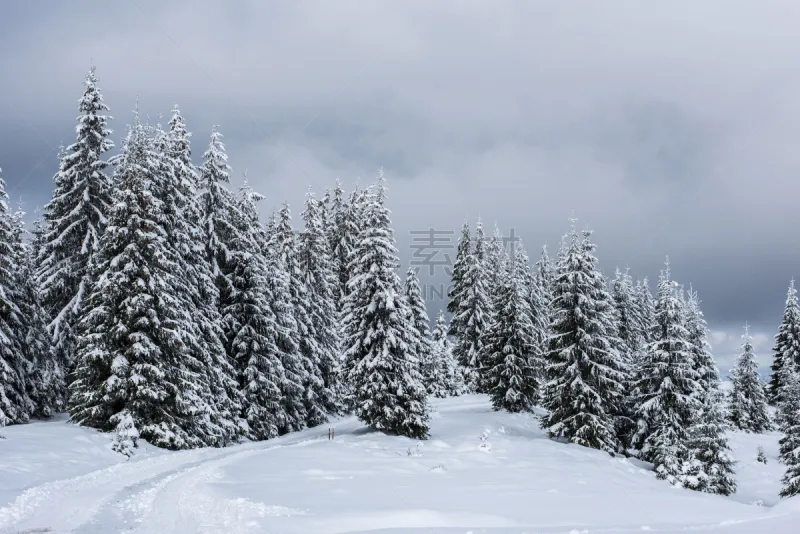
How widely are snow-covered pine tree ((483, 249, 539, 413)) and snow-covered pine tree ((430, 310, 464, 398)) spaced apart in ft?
50.3

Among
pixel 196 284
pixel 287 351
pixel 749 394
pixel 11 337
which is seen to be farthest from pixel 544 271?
pixel 11 337

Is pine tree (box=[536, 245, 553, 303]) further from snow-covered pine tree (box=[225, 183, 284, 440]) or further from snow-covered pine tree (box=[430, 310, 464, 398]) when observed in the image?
snow-covered pine tree (box=[225, 183, 284, 440])

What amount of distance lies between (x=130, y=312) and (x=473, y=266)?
35.0 metres

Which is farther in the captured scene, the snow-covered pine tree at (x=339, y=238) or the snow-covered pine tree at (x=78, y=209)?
the snow-covered pine tree at (x=339, y=238)

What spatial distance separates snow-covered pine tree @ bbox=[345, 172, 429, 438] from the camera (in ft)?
93.8

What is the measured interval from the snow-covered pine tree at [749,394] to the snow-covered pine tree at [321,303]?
121ft

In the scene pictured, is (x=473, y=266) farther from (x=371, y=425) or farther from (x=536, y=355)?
(x=371, y=425)

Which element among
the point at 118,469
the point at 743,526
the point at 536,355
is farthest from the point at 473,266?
the point at 743,526

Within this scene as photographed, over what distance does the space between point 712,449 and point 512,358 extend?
47.1ft

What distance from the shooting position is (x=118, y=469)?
55.3 ft

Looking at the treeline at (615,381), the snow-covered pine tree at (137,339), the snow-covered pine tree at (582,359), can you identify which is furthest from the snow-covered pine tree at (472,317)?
the snow-covered pine tree at (137,339)

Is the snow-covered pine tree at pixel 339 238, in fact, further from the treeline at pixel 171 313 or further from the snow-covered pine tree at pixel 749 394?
the snow-covered pine tree at pixel 749 394

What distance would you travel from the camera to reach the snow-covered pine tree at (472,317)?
166 feet

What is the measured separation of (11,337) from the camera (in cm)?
2561
